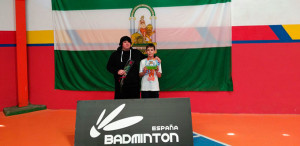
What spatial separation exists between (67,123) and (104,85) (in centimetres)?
95

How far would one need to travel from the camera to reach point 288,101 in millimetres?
4215

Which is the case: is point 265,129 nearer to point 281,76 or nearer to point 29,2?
point 281,76

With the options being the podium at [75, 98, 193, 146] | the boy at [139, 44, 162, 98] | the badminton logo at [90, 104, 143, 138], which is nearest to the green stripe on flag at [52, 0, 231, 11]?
the boy at [139, 44, 162, 98]

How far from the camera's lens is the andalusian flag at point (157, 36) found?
4215mm

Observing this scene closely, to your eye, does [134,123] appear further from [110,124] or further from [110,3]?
[110,3]

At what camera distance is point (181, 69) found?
14.1ft

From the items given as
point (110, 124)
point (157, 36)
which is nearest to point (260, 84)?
point (157, 36)

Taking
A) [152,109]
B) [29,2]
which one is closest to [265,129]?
[152,109]

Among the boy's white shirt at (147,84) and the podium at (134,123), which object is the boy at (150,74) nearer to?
the boy's white shirt at (147,84)

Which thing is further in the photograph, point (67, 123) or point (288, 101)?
point (288, 101)

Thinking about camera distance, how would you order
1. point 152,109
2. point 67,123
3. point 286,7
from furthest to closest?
point 286,7 < point 67,123 < point 152,109

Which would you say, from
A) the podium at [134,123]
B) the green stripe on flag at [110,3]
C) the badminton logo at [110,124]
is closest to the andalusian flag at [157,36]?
the green stripe on flag at [110,3]

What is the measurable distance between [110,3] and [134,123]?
2584 millimetres

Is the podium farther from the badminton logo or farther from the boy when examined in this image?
the boy
